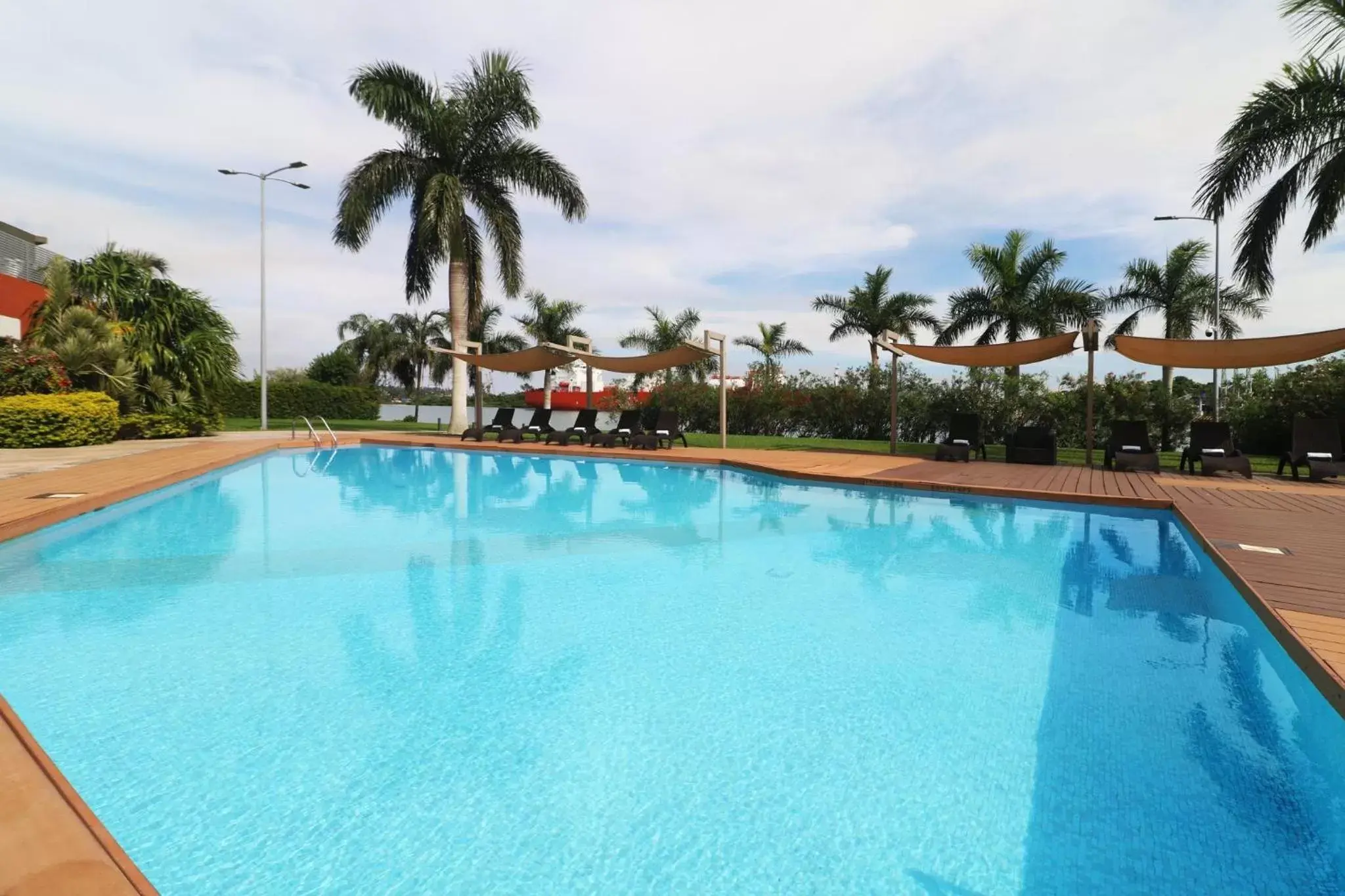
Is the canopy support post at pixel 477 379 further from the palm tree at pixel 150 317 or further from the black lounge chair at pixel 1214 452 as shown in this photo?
the black lounge chair at pixel 1214 452

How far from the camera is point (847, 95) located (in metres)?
12.7

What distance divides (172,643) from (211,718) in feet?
4.07

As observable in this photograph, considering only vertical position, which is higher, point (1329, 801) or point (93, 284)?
point (93, 284)

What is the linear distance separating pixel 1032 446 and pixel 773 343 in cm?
1931

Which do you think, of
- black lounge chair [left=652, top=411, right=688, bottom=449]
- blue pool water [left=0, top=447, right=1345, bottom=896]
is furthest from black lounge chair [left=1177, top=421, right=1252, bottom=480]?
black lounge chair [left=652, top=411, right=688, bottom=449]

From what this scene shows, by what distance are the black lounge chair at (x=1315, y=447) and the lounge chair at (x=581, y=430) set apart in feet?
42.2

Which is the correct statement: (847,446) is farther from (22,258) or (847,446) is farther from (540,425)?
(22,258)

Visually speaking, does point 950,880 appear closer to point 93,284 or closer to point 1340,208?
point 1340,208

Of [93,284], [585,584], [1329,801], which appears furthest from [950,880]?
[93,284]

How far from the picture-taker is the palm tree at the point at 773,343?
31.2 meters

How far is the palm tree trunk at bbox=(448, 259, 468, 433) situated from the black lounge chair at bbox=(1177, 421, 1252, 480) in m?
16.1

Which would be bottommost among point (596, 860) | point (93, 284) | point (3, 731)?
point (596, 860)

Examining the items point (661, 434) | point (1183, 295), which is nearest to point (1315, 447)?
point (661, 434)

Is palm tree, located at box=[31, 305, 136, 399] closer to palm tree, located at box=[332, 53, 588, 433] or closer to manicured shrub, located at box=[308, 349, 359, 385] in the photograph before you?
→ palm tree, located at box=[332, 53, 588, 433]
